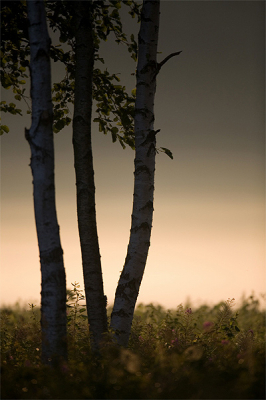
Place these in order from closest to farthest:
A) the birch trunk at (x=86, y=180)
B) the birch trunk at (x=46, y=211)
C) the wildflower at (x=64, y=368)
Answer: the wildflower at (x=64, y=368), the birch trunk at (x=46, y=211), the birch trunk at (x=86, y=180)

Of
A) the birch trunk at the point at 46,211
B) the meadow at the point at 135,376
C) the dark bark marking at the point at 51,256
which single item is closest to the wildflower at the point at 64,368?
the meadow at the point at 135,376

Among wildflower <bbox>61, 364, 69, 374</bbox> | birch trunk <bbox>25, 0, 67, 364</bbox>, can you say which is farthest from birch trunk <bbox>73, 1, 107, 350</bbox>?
wildflower <bbox>61, 364, 69, 374</bbox>

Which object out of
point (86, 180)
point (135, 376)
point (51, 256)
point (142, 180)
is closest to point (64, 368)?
point (135, 376)

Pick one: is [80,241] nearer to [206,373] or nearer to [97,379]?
[97,379]

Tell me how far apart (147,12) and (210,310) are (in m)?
8.46

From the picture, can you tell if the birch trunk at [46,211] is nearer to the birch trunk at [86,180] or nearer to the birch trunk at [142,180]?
the birch trunk at [86,180]

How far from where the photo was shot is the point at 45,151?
3932 millimetres

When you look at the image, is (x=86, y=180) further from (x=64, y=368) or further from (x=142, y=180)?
(x=64, y=368)

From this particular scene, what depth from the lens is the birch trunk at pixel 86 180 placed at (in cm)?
479

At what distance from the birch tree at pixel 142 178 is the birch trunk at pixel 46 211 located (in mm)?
1000

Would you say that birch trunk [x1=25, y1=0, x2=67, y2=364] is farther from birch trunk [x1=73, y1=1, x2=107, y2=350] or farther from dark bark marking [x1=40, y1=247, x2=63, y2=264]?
birch trunk [x1=73, y1=1, x2=107, y2=350]

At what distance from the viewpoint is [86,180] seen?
194 inches

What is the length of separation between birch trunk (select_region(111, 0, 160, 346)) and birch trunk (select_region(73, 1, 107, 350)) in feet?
0.89

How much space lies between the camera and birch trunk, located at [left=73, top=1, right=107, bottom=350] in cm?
479
